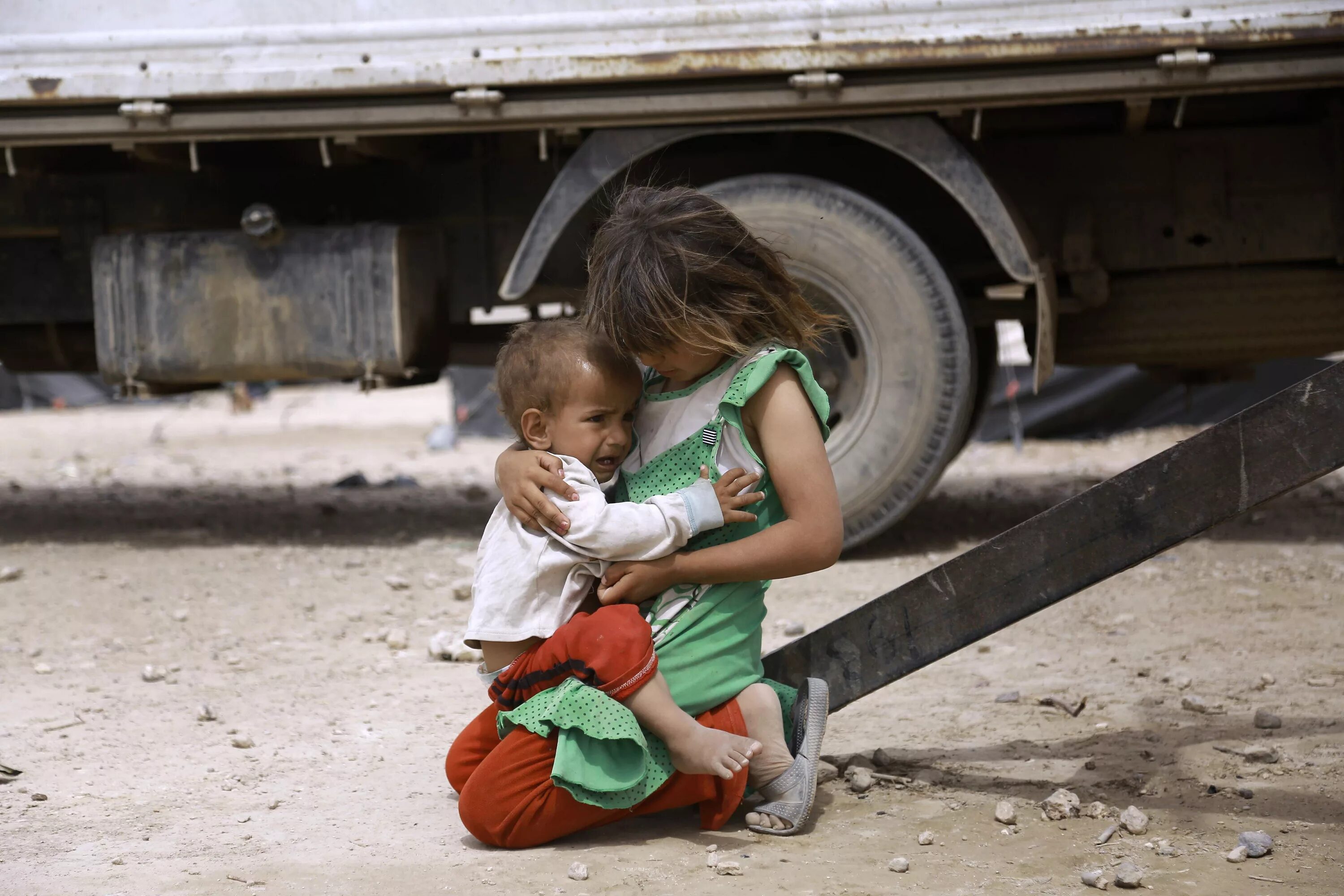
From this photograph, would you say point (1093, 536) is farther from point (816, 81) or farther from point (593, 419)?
point (816, 81)

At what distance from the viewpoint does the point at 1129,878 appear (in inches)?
69.4

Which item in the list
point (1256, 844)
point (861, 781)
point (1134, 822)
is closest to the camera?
point (1256, 844)

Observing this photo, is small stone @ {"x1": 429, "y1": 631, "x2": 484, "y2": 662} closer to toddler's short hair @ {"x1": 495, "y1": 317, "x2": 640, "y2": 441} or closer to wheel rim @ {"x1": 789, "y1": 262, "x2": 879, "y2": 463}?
toddler's short hair @ {"x1": 495, "y1": 317, "x2": 640, "y2": 441}

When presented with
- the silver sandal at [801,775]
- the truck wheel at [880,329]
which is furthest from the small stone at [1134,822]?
the truck wheel at [880,329]

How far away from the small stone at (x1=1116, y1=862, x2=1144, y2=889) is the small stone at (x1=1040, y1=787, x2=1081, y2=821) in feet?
0.84

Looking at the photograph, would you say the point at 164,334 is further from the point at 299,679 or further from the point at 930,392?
the point at 930,392

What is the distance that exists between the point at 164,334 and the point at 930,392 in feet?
9.04

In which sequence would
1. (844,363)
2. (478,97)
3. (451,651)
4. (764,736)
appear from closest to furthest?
1. (764,736)
2. (451,651)
3. (478,97)
4. (844,363)

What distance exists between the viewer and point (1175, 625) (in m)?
3.36

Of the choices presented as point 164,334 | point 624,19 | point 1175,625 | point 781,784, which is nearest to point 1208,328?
point 1175,625

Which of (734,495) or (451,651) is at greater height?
(734,495)

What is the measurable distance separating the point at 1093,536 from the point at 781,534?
1.61 ft

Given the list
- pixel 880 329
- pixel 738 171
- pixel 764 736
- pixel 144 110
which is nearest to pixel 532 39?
pixel 738 171

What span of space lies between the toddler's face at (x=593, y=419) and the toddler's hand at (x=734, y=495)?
179mm
